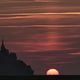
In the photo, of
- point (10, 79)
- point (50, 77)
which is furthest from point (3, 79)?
point (50, 77)

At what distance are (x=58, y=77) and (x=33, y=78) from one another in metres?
0.68

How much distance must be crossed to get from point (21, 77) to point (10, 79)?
343 mm

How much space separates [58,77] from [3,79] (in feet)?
4.61

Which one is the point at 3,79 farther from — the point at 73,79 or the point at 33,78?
the point at 73,79

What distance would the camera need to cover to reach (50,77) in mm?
14375

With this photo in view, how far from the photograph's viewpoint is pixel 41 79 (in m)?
14.1

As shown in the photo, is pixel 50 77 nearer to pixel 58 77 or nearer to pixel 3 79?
pixel 58 77

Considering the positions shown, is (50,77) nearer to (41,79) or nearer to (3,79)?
(41,79)

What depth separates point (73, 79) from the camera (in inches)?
558

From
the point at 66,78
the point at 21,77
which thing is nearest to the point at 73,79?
the point at 66,78

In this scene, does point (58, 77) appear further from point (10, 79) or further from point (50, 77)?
point (10, 79)

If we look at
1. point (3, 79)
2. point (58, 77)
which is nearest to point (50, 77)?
point (58, 77)

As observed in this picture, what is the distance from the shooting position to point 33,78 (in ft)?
46.2

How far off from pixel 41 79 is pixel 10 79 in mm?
801
